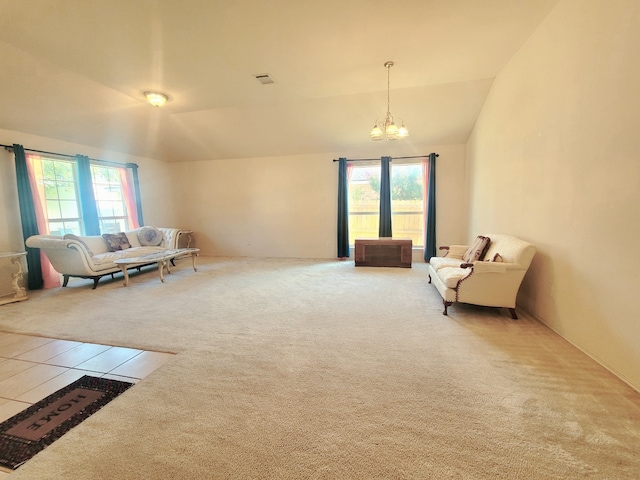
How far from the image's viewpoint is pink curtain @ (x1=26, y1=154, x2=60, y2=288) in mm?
4254

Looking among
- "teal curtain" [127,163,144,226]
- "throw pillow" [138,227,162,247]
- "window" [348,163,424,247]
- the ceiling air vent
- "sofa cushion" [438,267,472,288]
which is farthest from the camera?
"window" [348,163,424,247]

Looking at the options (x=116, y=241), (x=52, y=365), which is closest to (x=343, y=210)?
(x=116, y=241)

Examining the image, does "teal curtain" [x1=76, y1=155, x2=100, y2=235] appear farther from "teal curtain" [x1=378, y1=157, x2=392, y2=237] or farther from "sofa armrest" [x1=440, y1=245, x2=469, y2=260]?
"sofa armrest" [x1=440, y1=245, x2=469, y2=260]

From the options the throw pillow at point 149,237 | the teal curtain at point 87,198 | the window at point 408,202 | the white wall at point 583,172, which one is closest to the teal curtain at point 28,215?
the teal curtain at point 87,198

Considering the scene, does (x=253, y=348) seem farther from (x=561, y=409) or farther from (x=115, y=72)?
(x=115, y=72)

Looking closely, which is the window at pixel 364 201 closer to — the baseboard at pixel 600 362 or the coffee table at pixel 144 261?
the coffee table at pixel 144 261

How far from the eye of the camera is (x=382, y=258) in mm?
5500

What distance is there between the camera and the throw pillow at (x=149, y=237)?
18.2 feet

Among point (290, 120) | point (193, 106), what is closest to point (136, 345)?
point (193, 106)

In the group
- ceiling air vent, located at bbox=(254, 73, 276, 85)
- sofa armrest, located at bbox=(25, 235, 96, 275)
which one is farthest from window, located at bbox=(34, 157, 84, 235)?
ceiling air vent, located at bbox=(254, 73, 276, 85)

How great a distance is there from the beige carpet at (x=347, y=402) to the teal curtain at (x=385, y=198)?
302 centimetres

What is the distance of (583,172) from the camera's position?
2.19m

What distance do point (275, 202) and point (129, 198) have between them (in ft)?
10.3

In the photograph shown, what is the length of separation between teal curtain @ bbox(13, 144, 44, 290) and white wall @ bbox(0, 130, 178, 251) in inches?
5.0
